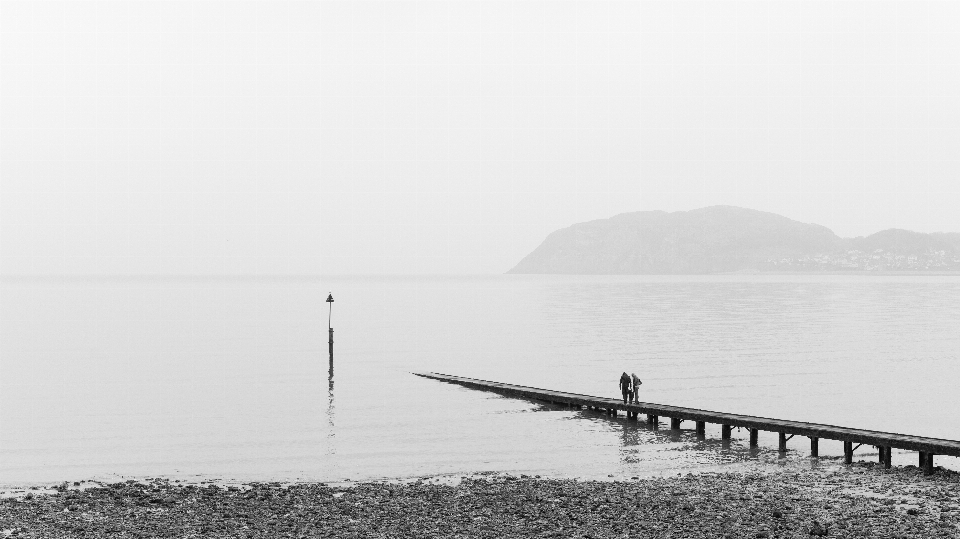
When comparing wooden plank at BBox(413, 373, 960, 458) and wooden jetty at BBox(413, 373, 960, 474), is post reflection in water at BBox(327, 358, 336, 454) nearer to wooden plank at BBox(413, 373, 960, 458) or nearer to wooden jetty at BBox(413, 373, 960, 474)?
wooden plank at BBox(413, 373, 960, 458)

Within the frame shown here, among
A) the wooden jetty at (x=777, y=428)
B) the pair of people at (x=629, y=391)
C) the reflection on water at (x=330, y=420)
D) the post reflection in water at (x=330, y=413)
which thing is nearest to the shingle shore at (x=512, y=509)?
the wooden jetty at (x=777, y=428)

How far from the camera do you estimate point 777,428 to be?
2803 cm

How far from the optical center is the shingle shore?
57.3ft

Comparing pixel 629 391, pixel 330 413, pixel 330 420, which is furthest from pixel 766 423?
pixel 330 413

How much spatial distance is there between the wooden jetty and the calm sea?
2.16 feet

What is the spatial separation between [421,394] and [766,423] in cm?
1922

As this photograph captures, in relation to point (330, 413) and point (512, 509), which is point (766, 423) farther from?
point (330, 413)

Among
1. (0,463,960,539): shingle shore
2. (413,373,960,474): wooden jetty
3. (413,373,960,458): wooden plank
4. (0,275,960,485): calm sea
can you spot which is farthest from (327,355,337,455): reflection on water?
(413,373,960,474): wooden jetty

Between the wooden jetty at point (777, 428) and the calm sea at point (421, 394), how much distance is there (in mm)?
659

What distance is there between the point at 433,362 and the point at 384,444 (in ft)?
104

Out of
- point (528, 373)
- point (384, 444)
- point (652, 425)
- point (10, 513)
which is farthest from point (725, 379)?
point (10, 513)

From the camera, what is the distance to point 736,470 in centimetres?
2520

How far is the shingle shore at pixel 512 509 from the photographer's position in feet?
57.3

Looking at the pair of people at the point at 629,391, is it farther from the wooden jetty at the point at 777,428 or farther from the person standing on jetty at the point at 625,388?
the wooden jetty at the point at 777,428
